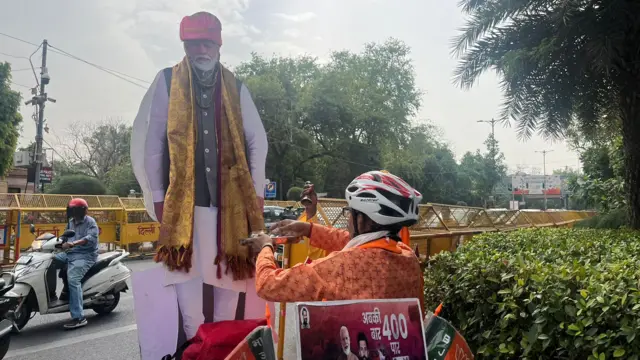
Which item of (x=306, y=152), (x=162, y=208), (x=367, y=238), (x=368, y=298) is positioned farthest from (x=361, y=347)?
(x=306, y=152)

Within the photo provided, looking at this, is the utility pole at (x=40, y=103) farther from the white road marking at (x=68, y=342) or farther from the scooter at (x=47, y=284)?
the white road marking at (x=68, y=342)

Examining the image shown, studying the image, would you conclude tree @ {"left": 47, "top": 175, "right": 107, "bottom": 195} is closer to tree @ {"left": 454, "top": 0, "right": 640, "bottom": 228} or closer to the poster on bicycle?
tree @ {"left": 454, "top": 0, "right": 640, "bottom": 228}

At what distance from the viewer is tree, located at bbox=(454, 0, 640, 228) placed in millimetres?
6383

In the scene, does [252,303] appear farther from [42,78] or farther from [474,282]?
[42,78]

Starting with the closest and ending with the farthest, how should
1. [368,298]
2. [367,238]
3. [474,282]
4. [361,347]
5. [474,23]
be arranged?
[361,347]
[368,298]
[367,238]
[474,282]
[474,23]

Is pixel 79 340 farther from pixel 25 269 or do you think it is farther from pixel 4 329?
pixel 4 329

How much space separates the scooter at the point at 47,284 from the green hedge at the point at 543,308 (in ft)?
13.4

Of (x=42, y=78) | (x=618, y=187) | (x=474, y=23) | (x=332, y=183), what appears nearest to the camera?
(x=474, y=23)

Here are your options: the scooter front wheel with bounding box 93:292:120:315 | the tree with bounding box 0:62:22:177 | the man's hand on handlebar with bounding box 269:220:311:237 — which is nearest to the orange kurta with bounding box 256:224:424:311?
the man's hand on handlebar with bounding box 269:220:311:237

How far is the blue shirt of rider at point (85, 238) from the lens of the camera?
565 centimetres

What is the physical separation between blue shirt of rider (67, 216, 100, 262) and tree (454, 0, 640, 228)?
5.46 meters

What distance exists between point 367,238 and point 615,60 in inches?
246

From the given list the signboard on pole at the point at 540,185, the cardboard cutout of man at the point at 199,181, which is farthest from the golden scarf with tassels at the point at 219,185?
the signboard on pole at the point at 540,185

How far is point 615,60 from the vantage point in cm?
664
